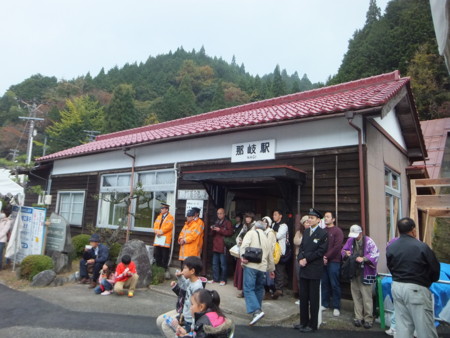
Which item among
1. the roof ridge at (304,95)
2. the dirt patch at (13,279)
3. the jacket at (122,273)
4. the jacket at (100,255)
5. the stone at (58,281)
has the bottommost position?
the dirt patch at (13,279)

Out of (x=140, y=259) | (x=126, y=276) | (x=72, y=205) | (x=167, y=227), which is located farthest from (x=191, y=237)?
(x=72, y=205)

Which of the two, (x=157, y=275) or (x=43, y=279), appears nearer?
(x=43, y=279)

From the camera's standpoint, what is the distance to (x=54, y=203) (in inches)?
530

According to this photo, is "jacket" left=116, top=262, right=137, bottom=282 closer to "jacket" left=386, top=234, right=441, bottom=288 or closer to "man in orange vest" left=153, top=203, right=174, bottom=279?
"man in orange vest" left=153, top=203, right=174, bottom=279

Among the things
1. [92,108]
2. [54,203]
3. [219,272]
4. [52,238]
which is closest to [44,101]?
[92,108]

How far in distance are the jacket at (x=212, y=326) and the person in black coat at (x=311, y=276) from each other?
2.09m

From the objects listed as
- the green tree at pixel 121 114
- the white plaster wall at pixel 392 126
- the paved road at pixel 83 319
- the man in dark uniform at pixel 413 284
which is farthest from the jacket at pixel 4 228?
the green tree at pixel 121 114

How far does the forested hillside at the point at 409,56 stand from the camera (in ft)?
77.2

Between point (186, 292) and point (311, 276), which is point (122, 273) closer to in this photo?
point (186, 292)

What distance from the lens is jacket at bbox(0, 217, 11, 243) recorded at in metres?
8.50

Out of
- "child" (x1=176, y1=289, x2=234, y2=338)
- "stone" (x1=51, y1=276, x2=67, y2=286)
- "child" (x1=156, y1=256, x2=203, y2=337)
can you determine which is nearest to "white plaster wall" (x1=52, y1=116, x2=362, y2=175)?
"stone" (x1=51, y1=276, x2=67, y2=286)

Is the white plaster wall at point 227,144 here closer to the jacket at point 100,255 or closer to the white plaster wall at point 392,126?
the white plaster wall at point 392,126

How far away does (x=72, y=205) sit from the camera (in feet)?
41.5

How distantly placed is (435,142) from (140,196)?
16608 mm
